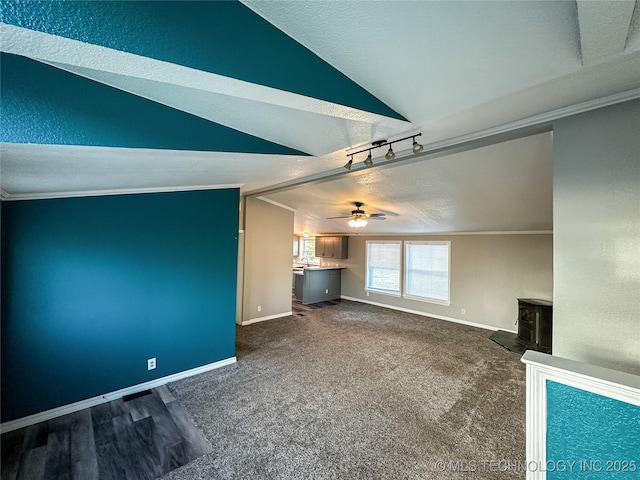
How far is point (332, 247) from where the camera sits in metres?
8.41

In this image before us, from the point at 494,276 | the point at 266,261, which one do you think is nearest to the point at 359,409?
the point at 266,261

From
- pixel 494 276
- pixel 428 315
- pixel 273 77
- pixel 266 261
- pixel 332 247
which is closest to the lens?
pixel 273 77

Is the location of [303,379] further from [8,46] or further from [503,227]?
[503,227]

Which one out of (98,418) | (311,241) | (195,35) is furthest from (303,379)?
(311,241)

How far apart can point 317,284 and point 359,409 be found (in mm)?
5104

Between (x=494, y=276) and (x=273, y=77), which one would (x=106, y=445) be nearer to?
(x=273, y=77)

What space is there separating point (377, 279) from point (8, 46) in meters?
7.54

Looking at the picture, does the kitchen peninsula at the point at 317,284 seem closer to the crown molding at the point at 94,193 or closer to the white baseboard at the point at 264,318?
the white baseboard at the point at 264,318

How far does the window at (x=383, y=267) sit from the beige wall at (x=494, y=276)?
2.33 ft

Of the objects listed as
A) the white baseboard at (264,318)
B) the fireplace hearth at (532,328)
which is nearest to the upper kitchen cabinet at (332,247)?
the white baseboard at (264,318)

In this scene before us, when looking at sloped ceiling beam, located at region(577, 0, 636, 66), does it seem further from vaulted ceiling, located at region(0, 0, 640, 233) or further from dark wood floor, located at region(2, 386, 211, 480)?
dark wood floor, located at region(2, 386, 211, 480)

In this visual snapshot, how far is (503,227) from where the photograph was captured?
201 inches

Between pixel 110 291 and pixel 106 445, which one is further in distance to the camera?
pixel 110 291

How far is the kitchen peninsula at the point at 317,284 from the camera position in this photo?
7.59 metres
